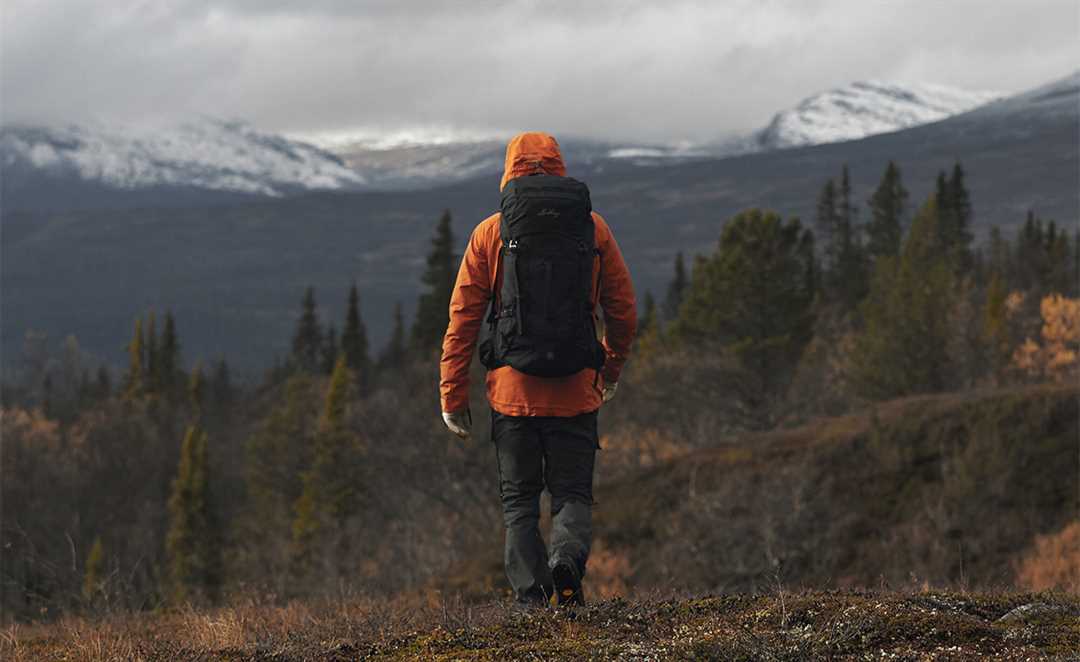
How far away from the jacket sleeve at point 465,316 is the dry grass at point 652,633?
117 centimetres

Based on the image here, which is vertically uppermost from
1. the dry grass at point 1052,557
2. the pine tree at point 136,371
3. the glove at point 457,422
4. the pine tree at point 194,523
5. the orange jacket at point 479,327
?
the orange jacket at point 479,327

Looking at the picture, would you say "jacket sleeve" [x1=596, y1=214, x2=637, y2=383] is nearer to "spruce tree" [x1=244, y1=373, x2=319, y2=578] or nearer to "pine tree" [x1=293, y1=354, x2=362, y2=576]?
"pine tree" [x1=293, y1=354, x2=362, y2=576]

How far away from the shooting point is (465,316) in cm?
666

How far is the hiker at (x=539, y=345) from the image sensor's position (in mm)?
6488

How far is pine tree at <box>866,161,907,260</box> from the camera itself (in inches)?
3944

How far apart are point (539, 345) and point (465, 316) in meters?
0.45

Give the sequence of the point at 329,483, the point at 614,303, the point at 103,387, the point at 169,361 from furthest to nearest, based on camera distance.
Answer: the point at 103,387 → the point at 169,361 → the point at 329,483 → the point at 614,303

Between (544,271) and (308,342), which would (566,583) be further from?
(308,342)

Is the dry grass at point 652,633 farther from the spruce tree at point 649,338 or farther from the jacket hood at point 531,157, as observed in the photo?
the spruce tree at point 649,338

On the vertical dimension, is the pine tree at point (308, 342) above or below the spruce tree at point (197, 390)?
above

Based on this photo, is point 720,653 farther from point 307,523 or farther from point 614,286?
point 307,523

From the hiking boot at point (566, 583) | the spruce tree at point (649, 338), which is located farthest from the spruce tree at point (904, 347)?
the hiking boot at point (566, 583)

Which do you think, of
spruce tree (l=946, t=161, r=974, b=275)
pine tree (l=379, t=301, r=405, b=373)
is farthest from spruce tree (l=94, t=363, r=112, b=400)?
spruce tree (l=946, t=161, r=974, b=275)

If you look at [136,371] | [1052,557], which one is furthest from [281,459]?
[1052,557]
